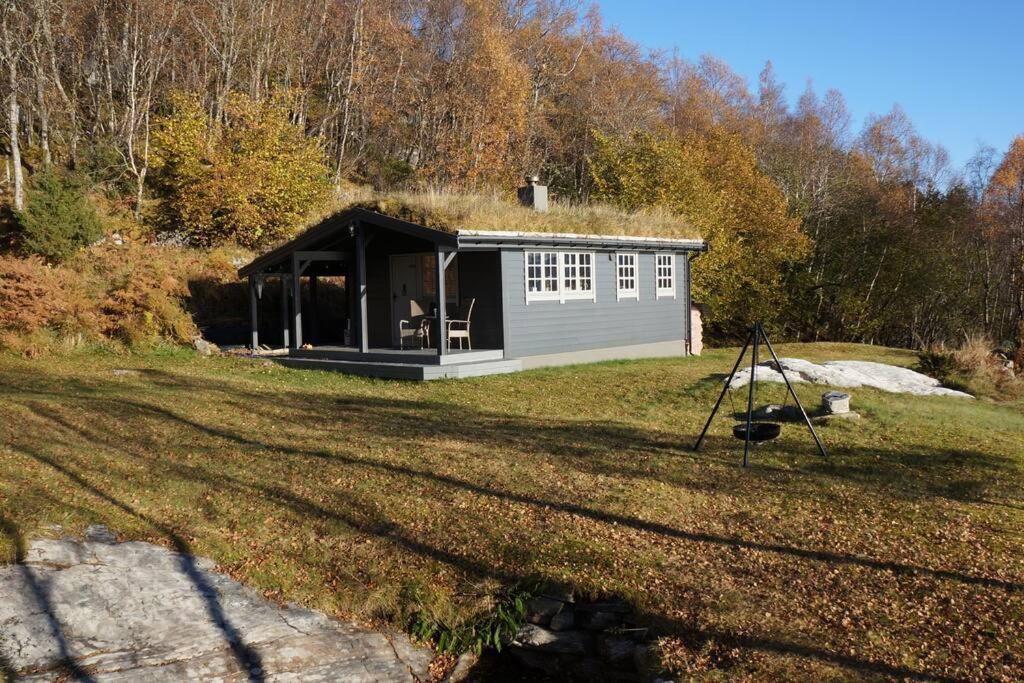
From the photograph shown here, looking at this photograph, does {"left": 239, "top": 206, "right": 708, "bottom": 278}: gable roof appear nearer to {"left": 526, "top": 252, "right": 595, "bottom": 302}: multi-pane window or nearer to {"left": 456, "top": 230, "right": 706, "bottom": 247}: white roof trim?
{"left": 456, "top": 230, "right": 706, "bottom": 247}: white roof trim

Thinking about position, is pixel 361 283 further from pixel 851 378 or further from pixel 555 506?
pixel 555 506

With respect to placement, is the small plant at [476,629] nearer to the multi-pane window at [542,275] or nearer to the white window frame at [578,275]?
the multi-pane window at [542,275]

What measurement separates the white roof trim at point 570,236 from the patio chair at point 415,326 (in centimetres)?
275

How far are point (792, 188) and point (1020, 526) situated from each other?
32.6 metres

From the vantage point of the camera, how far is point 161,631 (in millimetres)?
5727

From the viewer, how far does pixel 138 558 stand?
6594mm

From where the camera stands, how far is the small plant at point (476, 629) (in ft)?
19.4

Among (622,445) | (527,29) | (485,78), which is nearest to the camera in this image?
(622,445)

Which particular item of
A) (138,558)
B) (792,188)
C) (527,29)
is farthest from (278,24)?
(138,558)

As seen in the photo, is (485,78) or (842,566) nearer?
(842,566)

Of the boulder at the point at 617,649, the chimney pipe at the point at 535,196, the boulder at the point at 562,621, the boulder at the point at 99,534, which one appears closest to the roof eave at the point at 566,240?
the chimney pipe at the point at 535,196

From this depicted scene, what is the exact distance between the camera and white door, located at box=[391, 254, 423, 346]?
60.2 ft

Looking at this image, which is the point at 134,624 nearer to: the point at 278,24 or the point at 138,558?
the point at 138,558

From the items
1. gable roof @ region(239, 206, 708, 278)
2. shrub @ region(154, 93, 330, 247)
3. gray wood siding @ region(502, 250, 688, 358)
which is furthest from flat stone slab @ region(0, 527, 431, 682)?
shrub @ region(154, 93, 330, 247)
